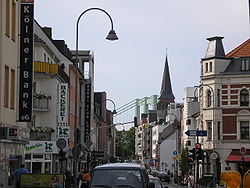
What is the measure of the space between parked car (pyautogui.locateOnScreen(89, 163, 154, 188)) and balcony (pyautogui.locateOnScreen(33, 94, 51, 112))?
37245 mm

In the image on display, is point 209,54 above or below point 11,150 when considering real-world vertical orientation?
above

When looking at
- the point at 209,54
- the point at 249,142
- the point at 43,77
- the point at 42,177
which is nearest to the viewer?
the point at 42,177

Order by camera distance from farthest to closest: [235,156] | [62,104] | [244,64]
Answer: [244,64]
[235,156]
[62,104]

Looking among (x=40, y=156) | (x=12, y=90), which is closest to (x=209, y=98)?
(x=40, y=156)

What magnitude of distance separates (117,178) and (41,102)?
38.7 meters

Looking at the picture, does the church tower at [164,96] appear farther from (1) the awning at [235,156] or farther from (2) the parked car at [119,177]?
(2) the parked car at [119,177]

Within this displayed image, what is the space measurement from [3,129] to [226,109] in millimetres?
48649

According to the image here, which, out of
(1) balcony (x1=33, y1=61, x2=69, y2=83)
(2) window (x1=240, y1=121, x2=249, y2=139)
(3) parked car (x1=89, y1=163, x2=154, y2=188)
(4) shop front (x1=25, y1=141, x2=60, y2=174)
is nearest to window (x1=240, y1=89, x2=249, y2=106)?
(2) window (x1=240, y1=121, x2=249, y2=139)

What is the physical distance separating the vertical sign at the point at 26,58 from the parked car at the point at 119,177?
14.0 meters

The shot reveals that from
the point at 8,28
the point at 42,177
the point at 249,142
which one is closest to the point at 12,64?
the point at 8,28

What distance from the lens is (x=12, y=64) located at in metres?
32.2

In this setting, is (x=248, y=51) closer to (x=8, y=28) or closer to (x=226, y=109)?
(x=226, y=109)

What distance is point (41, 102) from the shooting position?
56531 millimetres

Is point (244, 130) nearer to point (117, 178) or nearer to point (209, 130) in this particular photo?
point (209, 130)
